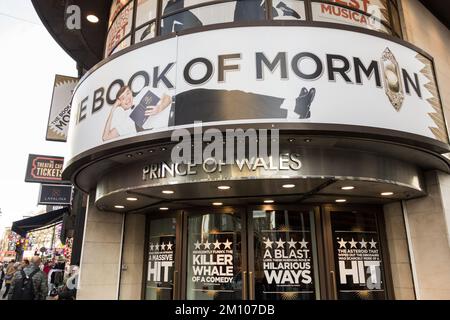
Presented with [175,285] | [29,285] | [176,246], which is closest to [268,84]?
[176,246]

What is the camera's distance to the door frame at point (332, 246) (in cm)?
603

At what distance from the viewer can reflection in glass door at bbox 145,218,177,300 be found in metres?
7.05

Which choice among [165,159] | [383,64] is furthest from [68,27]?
[383,64]

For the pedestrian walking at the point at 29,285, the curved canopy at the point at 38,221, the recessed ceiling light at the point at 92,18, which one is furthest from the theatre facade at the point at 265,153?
the curved canopy at the point at 38,221

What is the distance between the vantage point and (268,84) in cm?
446

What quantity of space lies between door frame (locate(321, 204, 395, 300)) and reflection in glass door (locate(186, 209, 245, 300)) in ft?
5.09

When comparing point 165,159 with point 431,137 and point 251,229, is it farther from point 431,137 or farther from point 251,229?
point 431,137

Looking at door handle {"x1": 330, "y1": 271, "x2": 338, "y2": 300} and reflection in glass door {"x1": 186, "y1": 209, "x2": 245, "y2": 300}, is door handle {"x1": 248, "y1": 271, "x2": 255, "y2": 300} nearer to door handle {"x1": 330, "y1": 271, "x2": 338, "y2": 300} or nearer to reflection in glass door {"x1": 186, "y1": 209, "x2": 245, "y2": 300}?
reflection in glass door {"x1": 186, "y1": 209, "x2": 245, "y2": 300}

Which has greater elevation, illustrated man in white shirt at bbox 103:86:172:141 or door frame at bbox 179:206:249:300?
illustrated man in white shirt at bbox 103:86:172:141

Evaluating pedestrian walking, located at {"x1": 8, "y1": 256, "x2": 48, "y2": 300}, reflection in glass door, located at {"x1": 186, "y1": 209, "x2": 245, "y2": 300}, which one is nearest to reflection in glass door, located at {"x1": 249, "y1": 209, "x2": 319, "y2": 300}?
reflection in glass door, located at {"x1": 186, "y1": 209, "x2": 245, "y2": 300}

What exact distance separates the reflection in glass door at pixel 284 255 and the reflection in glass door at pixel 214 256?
32 cm

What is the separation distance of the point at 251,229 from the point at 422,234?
2.99m

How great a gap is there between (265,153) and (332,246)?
2.76m

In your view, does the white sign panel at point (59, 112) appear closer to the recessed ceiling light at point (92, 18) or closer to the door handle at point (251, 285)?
the recessed ceiling light at point (92, 18)
